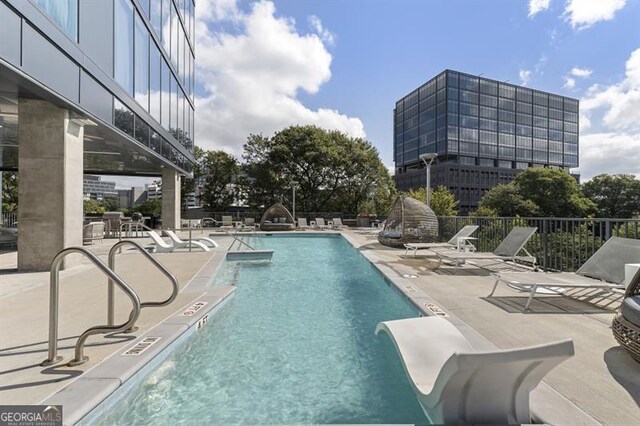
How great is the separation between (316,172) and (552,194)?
33103 mm

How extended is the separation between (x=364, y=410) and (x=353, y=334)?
1465mm

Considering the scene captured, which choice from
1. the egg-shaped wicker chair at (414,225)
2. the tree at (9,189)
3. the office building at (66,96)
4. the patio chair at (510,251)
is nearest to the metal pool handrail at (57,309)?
the office building at (66,96)

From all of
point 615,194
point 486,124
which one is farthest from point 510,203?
point 486,124

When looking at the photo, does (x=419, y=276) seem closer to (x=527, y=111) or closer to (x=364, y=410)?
(x=364, y=410)

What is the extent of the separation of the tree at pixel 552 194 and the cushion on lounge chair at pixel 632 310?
4855 cm

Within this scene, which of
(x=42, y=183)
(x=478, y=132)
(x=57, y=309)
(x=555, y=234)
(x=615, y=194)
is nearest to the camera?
(x=57, y=309)

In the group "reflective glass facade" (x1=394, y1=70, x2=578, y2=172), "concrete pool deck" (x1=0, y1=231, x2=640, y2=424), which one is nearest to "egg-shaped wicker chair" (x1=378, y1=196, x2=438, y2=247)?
"concrete pool deck" (x1=0, y1=231, x2=640, y2=424)

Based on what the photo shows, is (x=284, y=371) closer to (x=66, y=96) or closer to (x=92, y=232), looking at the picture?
(x=66, y=96)

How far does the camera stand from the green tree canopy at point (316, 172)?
31.4 m

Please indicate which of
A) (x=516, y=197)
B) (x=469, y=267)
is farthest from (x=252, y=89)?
(x=516, y=197)

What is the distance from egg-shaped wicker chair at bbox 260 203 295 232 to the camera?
66.8 feet

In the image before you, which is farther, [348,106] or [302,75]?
[348,106]

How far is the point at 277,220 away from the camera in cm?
2175

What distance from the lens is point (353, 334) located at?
13.4 ft
